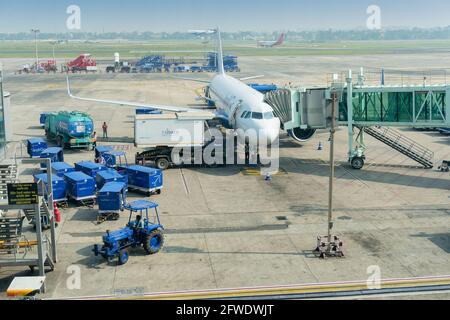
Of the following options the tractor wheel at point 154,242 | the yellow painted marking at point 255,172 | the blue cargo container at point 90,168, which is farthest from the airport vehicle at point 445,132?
the tractor wheel at point 154,242

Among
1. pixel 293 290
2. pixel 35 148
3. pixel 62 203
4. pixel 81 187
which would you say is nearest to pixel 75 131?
pixel 35 148

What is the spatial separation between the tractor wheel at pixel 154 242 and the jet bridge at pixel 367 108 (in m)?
23.2

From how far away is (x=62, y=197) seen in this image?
35969 mm

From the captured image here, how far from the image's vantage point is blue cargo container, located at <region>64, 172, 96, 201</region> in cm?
3575

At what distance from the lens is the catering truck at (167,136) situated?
45.8 m

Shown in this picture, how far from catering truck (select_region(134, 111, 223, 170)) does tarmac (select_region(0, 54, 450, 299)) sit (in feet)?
5.17

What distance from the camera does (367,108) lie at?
46125mm

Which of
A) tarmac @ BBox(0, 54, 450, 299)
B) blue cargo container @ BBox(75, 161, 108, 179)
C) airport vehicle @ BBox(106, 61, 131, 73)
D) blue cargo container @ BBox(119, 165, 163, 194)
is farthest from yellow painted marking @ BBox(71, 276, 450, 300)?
airport vehicle @ BBox(106, 61, 131, 73)

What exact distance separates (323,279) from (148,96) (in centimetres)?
7874

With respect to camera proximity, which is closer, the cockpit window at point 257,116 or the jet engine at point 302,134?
the cockpit window at point 257,116

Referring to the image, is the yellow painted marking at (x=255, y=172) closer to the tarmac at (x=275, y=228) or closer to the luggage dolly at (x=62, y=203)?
the tarmac at (x=275, y=228)

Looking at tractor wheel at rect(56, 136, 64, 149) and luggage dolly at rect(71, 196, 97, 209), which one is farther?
tractor wheel at rect(56, 136, 64, 149)

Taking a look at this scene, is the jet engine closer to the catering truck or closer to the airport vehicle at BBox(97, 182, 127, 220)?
the catering truck

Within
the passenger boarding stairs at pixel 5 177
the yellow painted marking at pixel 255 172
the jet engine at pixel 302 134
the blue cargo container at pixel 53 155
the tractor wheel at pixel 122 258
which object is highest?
the passenger boarding stairs at pixel 5 177
